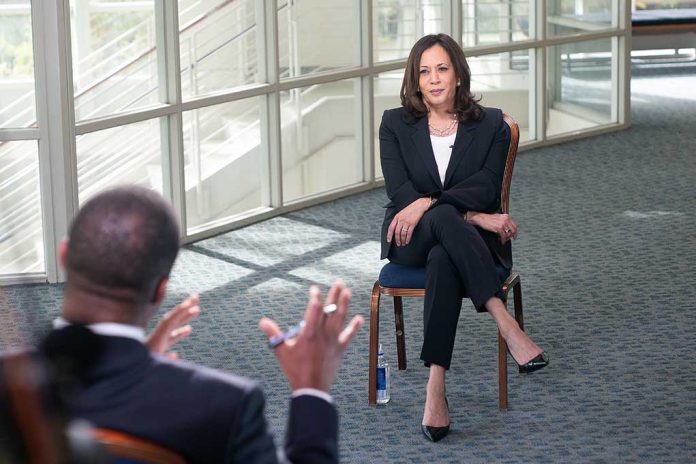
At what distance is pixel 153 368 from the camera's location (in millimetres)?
1177

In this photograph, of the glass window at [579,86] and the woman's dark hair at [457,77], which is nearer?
the woman's dark hair at [457,77]

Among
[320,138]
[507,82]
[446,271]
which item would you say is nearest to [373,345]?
[446,271]

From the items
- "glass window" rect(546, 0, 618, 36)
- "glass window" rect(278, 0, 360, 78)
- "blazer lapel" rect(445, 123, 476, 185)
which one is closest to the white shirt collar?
"blazer lapel" rect(445, 123, 476, 185)

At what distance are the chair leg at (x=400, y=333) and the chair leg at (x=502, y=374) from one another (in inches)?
17.7

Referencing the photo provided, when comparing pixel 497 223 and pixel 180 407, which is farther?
pixel 497 223

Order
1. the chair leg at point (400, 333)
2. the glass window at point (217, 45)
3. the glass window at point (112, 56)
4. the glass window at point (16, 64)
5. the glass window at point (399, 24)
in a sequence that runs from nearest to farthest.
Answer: the chair leg at point (400, 333) → the glass window at point (16, 64) → the glass window at point (112, 56) → the glass window at point (217, 45) → the glass window at point (399, 24)

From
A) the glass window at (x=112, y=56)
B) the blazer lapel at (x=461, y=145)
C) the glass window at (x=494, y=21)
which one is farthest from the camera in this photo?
the glass window at (x=494, y=21)

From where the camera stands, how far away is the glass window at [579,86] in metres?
8.98

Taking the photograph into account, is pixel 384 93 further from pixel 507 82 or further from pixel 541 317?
pixel 541 317

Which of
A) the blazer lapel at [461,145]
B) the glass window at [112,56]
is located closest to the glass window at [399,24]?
the glass window at [112,56]

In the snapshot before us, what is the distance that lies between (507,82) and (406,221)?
5158 millimetres

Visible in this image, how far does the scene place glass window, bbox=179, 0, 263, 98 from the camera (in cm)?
617

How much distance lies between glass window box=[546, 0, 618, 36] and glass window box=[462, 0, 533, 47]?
29 centimetres

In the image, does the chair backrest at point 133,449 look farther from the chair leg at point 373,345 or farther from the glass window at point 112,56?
the glass window at point 112,56
